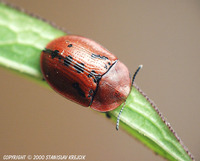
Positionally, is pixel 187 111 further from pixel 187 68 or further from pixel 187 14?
pixel 187 14

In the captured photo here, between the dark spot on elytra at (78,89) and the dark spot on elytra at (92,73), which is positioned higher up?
the dark spot on elytra at (92,73)

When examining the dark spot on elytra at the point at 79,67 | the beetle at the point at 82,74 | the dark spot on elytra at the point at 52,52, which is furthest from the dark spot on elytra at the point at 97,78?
the dark spot on elytra at the point at 52,52

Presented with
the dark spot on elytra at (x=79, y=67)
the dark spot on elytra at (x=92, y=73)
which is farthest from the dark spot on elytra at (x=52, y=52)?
the dark spot on elytra at (x=92, y=73)

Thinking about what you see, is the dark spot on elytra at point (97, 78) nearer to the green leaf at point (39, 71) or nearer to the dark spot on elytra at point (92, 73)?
the dark spot on elytra at point (92, 73)

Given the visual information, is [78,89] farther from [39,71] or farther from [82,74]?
[39,71]

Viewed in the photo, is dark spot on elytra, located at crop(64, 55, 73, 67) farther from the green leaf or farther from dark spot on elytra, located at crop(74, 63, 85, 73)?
the green leaf

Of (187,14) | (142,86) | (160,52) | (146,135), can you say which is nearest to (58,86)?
(146,135)

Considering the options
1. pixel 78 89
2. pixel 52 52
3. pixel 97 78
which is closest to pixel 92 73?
pixel 97 78

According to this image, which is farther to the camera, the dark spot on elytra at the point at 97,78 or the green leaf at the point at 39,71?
the dark spot on elytra at the point at 97,78
